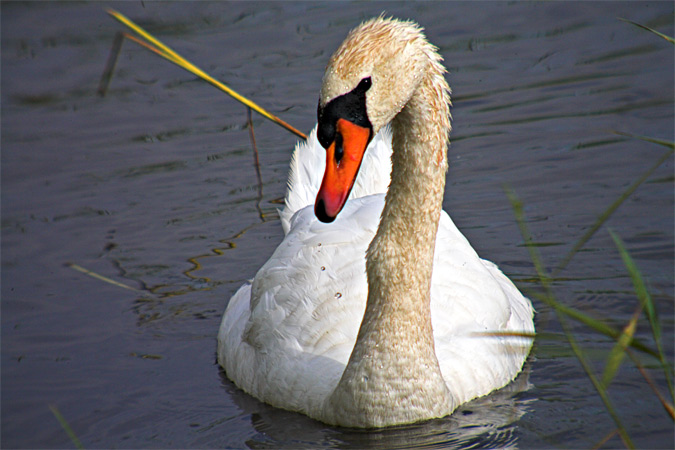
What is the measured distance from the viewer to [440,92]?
4582 millimetres

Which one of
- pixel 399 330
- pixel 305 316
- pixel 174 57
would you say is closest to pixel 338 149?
pixel 174 57

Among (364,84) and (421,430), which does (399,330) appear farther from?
(364,84)

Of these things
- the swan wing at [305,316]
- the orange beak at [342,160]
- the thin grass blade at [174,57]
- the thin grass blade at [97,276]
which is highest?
the thin grass blade at [174,57]

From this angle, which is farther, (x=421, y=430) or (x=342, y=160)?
(x=421, y=430)

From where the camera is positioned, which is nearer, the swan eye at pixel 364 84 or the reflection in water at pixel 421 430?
the swan eye at pixel 364 84

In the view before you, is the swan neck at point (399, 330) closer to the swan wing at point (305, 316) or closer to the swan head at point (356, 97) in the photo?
the swan wing at point (305, 316)

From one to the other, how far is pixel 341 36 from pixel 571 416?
7015 millimetres

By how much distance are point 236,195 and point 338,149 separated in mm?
4563

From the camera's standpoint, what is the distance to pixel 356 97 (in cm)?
406

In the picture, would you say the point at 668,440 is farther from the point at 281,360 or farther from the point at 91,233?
the point at 91,233

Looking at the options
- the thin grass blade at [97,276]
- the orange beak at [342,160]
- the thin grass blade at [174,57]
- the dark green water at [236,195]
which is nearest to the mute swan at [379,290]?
the orange beak at [342,160]

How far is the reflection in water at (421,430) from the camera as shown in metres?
4.86

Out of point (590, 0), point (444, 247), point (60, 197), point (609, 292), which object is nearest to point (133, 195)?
point (60, 197)

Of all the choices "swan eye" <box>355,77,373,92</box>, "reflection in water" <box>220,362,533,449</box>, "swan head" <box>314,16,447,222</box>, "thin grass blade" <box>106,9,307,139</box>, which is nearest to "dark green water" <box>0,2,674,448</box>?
"reflection in water" <box>220,362,533,449</box>
